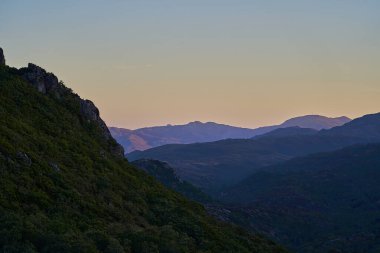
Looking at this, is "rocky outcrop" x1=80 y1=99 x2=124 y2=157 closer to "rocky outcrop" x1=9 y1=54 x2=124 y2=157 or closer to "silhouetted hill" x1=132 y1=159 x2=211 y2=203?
"rocky outcrop" x1=9 y1=54 x2=124 y2=157

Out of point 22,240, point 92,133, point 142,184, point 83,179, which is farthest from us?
point 92,133

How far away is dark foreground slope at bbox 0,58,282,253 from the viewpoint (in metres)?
25.4

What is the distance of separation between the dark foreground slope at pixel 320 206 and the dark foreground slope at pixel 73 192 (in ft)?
162

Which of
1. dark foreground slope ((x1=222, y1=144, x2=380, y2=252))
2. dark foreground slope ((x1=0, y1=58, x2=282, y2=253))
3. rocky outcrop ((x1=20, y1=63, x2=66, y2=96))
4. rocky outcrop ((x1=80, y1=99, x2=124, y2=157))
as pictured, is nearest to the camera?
dark foreground slope ((x1=0, y1=58, x2=282, y2=253))

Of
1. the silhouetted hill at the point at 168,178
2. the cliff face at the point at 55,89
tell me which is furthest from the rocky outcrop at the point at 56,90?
Answer: the silhouetted hill at the point at 168,178

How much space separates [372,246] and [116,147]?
55.6 m

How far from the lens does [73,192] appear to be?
1271 inches

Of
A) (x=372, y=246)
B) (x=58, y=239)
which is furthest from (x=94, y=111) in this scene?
(x=372, y=246)

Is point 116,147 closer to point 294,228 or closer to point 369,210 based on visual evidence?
point 294,228

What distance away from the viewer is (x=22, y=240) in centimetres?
2316

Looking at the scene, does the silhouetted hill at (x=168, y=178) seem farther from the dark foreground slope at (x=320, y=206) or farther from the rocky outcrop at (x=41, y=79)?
the rocky outcrop at (x=41, y=79)

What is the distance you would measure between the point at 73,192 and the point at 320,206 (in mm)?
118296

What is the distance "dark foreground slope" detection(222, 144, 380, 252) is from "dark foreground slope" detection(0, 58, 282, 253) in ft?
162

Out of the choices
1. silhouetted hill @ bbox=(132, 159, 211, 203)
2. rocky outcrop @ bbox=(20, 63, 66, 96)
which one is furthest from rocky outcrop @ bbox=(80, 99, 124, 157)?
silhouetted hill @ bbox=(132, 159, 211, 203)
